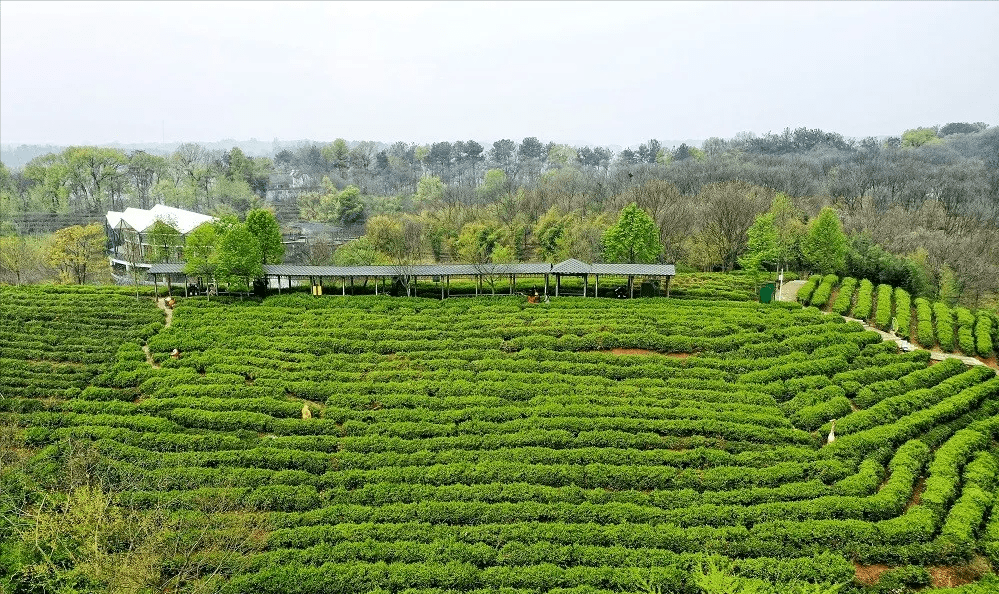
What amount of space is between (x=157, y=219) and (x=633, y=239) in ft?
124

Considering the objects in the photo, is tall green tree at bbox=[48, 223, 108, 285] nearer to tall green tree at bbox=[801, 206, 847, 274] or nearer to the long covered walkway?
the long covered walkway

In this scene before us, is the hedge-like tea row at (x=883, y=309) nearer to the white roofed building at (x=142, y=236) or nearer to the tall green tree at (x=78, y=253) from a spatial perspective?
the white roofed building at (x=142, y=236)

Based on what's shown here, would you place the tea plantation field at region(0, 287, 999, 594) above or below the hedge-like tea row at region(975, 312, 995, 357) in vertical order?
below

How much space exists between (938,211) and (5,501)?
71.2 metres

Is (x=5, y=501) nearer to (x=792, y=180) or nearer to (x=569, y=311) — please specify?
(x=569, y=311)

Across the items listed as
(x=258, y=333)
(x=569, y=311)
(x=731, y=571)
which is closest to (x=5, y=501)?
(x=258, y=333)

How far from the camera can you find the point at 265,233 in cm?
3850

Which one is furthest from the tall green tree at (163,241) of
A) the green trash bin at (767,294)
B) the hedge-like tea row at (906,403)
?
the hedge-like tea row at (906,403)

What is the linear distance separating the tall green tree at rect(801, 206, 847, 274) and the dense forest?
0.75m

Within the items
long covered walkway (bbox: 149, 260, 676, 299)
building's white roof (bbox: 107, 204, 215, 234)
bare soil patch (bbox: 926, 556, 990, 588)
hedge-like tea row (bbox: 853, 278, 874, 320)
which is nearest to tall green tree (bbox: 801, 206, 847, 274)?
hedge-like tea row (bbox: 853, 278, 874, 320)

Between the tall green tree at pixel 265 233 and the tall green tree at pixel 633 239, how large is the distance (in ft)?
73.0

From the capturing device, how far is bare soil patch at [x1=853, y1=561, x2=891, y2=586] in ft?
49.8

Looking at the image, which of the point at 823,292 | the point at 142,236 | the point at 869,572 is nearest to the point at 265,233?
the point at 142,236

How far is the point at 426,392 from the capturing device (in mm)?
24281
